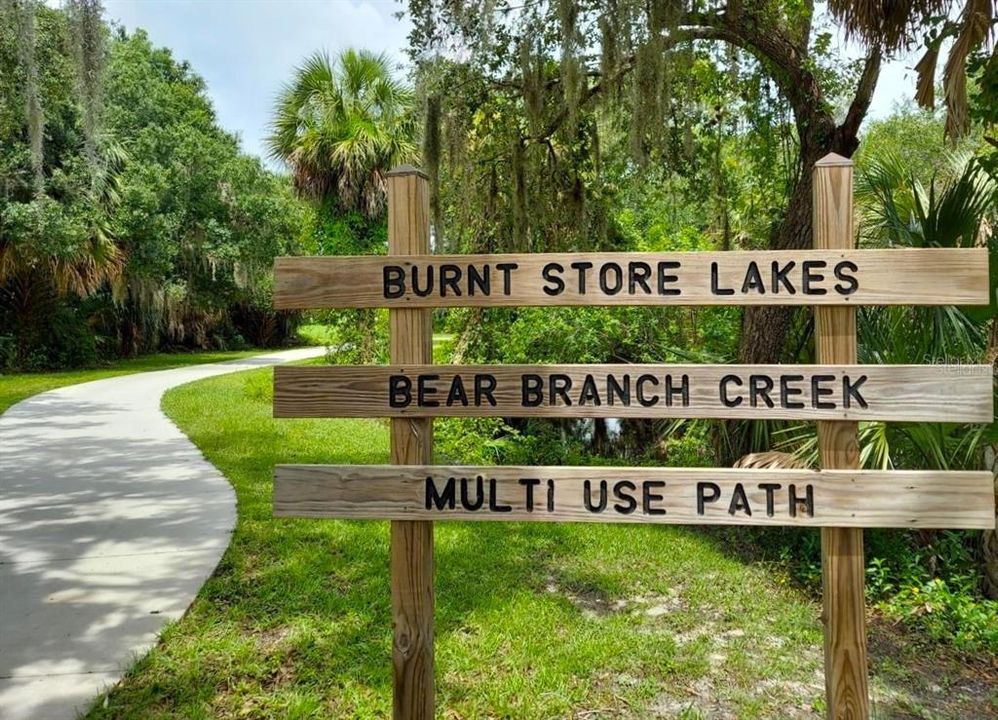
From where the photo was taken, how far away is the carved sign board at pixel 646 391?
2145mm

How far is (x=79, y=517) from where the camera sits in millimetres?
5141

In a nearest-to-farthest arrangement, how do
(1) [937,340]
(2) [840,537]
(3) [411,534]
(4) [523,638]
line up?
(2) [840,537] → (3) [411,534] → (4) [523,638] → (1) [937,340]

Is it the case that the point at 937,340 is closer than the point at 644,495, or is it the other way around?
the point at 644,495

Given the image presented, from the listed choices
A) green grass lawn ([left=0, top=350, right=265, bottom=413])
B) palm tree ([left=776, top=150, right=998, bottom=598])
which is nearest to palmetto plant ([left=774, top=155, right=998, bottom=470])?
palm tree ([left=776, top=150, right=998, bottom=598])

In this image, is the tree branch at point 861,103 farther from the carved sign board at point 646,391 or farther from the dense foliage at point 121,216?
the dense foliage at point 121,216

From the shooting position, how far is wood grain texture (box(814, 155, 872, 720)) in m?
2.16

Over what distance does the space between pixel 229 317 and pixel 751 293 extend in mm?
27959

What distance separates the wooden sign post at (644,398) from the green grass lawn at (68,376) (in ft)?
32.6

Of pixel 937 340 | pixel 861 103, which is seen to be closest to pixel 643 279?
pixel 937 340

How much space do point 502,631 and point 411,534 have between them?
4.46ft

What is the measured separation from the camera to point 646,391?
7.34 ft

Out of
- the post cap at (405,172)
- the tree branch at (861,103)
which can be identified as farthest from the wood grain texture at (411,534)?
the tree branch at (861,103)

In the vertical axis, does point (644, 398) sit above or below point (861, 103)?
below

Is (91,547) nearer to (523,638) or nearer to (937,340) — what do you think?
(523,638)
